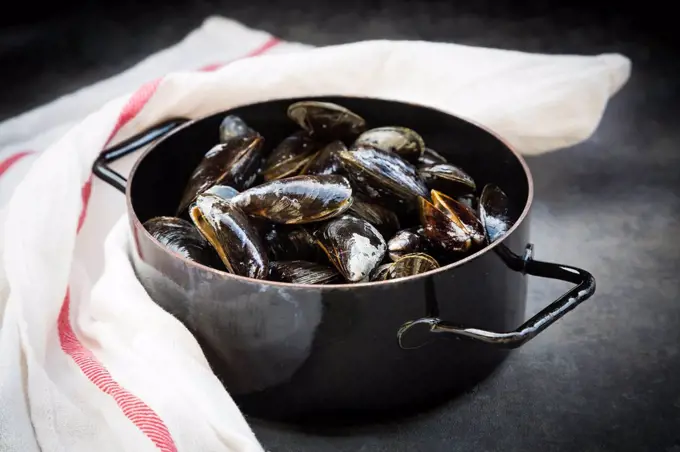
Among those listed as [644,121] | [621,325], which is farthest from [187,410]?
[644,121]

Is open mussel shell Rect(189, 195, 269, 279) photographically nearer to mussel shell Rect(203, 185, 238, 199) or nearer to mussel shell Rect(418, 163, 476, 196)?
mussel shell Rect(203, 185, 238, 199)

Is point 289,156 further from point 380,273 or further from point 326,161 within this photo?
point 380,273

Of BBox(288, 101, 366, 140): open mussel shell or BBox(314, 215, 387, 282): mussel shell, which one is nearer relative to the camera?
BBox(314, 215, 387, 282): mussel shell

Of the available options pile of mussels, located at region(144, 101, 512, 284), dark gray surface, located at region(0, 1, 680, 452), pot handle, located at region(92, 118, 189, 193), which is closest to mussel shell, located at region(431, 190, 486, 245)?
pile of mussels, located at region(144, 101, 512, 284)

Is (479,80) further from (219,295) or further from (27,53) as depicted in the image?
(27,53)

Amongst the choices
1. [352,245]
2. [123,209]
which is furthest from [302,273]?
[123,209]

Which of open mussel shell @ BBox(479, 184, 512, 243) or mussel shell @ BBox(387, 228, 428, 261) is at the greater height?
open mussel shell @ BBox(479, 184, 512, 243)

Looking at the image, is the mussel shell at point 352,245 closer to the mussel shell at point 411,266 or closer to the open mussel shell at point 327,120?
the mussel shell at point 411,266
